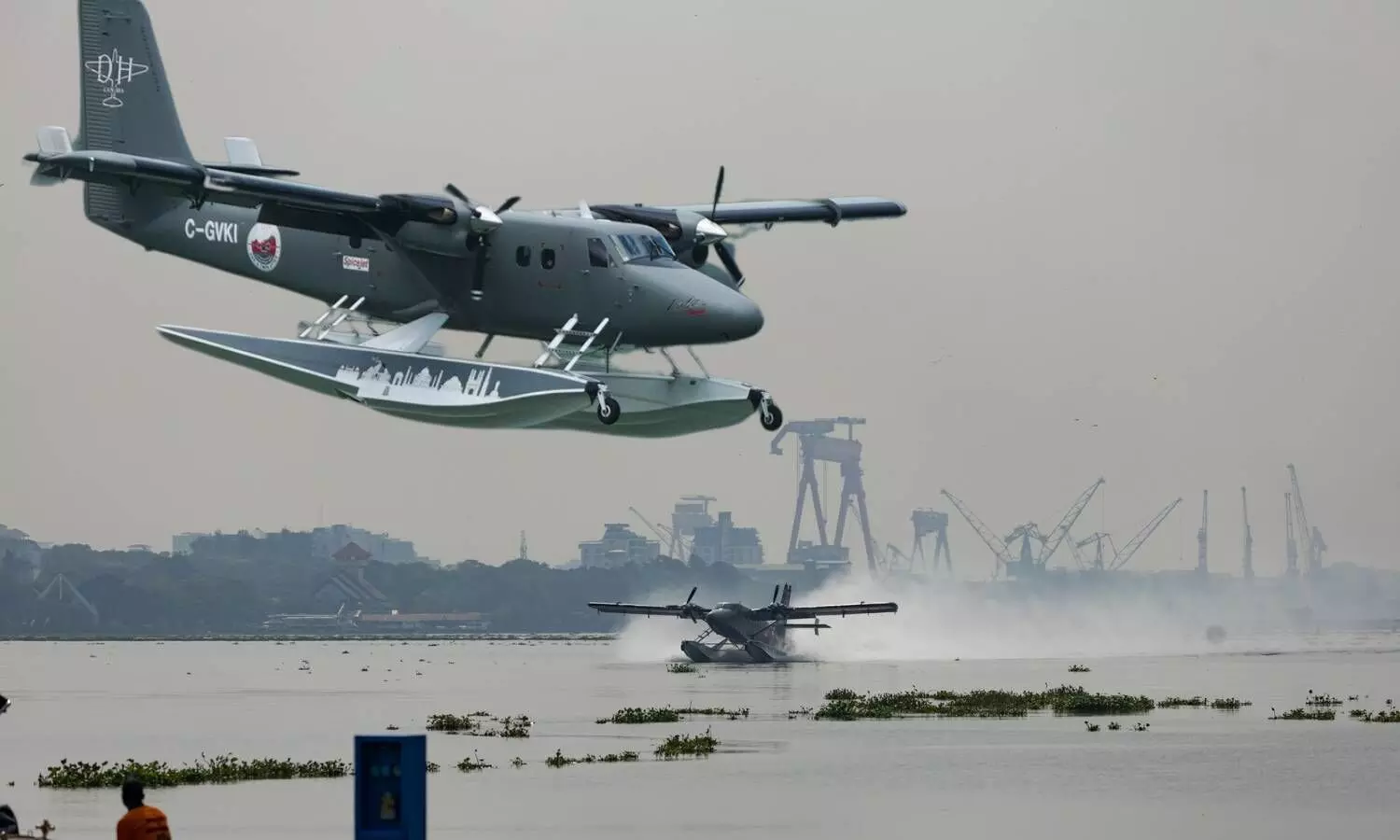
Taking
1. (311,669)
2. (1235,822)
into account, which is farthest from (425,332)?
(311,669)

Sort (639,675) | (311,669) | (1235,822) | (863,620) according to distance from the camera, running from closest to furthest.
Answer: (1235,822) < (639,675) < (311,669) < (863,620)

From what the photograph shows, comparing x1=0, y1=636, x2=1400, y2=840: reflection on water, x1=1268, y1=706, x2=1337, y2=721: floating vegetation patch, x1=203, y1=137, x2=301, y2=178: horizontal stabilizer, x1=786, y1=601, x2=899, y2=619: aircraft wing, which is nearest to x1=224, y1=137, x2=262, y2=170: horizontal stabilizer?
x1=203, y1=137, x2=301, y2=178: horizontal stabilizer

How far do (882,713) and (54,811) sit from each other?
3470 cm

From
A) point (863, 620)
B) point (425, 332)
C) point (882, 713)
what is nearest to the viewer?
point (425, 332)

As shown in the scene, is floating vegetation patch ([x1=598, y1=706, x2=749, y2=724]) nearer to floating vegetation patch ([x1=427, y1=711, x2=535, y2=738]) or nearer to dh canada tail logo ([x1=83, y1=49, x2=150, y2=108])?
floating vegetation patch ([x1=427, y1=711, x2=535, y2=738])

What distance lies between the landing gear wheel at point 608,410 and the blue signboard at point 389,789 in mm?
25559

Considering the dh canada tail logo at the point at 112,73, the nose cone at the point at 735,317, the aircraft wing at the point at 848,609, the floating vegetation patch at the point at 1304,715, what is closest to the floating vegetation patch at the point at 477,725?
the nose cone at the point at 735,317

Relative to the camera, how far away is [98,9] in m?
55.7

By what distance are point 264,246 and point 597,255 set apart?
908 cm

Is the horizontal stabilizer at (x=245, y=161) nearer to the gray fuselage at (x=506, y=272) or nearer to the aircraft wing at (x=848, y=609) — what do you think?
the gray fuselage at (x=506, y=272)

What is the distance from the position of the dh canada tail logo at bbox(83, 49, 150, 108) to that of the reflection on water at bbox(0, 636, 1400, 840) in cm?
1640

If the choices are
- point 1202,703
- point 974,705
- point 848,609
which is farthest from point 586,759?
point 848,609

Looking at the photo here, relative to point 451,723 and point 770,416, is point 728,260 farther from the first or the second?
point 451,723

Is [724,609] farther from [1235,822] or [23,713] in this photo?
[1235,822]
